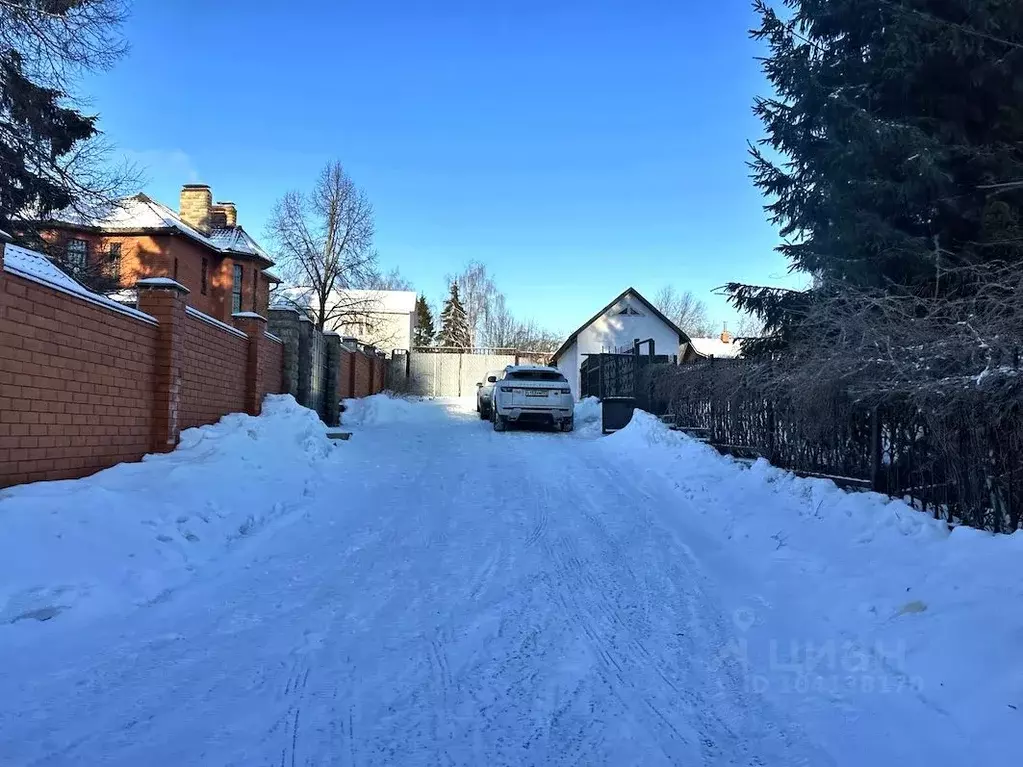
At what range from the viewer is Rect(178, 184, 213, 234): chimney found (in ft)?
104

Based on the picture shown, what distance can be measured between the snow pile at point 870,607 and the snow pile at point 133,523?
4.56m

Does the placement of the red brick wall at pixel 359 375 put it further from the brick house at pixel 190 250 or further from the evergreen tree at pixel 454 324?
the evergreen tree at pixel 454 324

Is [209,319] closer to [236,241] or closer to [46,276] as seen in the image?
[46,276]

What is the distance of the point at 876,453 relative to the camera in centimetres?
695

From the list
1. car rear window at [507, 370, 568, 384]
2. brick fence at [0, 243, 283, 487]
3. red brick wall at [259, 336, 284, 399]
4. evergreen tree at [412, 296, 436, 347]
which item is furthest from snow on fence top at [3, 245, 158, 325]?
evergreen tree at [412, 296, 436, 347]

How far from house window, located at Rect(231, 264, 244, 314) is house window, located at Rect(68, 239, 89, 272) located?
7235mm

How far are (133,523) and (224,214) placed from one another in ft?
99.8

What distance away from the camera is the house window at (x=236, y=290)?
3011cm

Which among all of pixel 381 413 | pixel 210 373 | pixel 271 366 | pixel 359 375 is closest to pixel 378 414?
pixel 381 413

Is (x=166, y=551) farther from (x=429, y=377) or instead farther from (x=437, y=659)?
(x=429, y=377)

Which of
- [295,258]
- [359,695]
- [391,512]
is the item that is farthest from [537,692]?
[295,258]

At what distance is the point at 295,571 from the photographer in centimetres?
600

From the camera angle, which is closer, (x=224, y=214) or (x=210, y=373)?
(x=210, y=373)

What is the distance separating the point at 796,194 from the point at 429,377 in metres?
31.4
